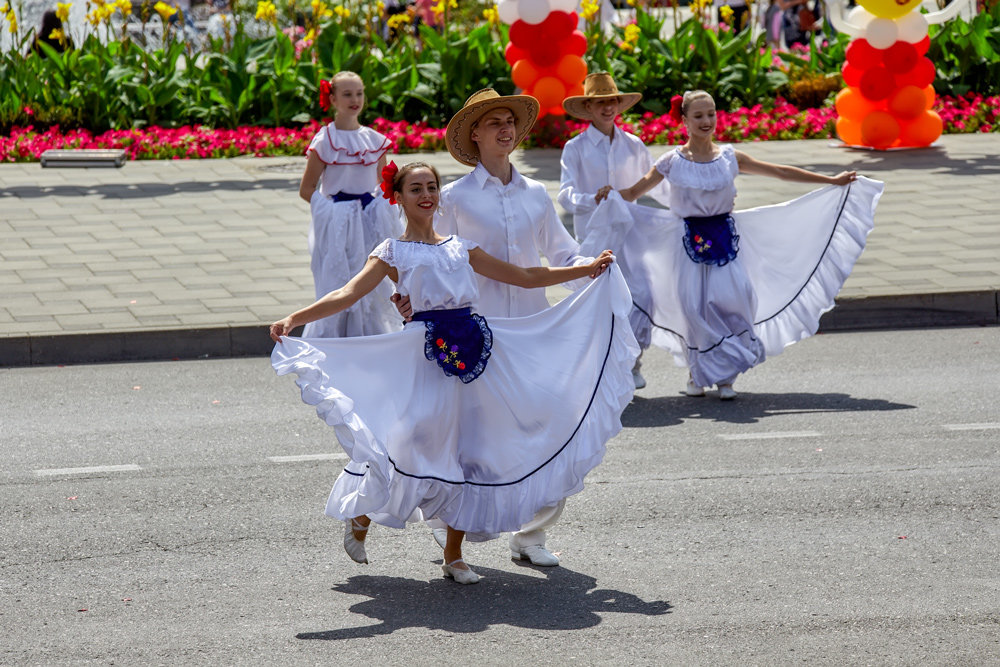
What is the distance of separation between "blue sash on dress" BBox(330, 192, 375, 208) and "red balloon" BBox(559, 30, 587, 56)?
926 centimetres

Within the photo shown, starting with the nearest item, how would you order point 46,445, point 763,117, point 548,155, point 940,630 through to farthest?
1. point 940,630
2. point 46,445
3. point 548,155
4. point 763,117

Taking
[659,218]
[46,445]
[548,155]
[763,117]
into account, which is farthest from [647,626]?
[763,117]

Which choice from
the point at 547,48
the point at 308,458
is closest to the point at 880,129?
the point at 547,48

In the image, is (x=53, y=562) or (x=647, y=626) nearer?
(x=647, y=626)

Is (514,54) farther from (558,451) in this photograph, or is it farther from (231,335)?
(558,451)

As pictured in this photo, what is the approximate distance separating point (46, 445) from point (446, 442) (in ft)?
10.3

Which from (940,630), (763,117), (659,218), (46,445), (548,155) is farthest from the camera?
(763,117)

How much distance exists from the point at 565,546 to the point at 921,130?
42.3ft

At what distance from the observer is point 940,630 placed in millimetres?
5195

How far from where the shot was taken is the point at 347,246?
31.1ft

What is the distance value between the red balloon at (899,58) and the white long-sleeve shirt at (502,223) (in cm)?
1157

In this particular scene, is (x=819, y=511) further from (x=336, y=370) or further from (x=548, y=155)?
(x=548, y=155)

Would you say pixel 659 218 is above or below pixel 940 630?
above

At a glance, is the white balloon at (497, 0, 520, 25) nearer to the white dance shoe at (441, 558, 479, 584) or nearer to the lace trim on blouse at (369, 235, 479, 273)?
the lace trim on blouse at (369, 235, 479, 273)
